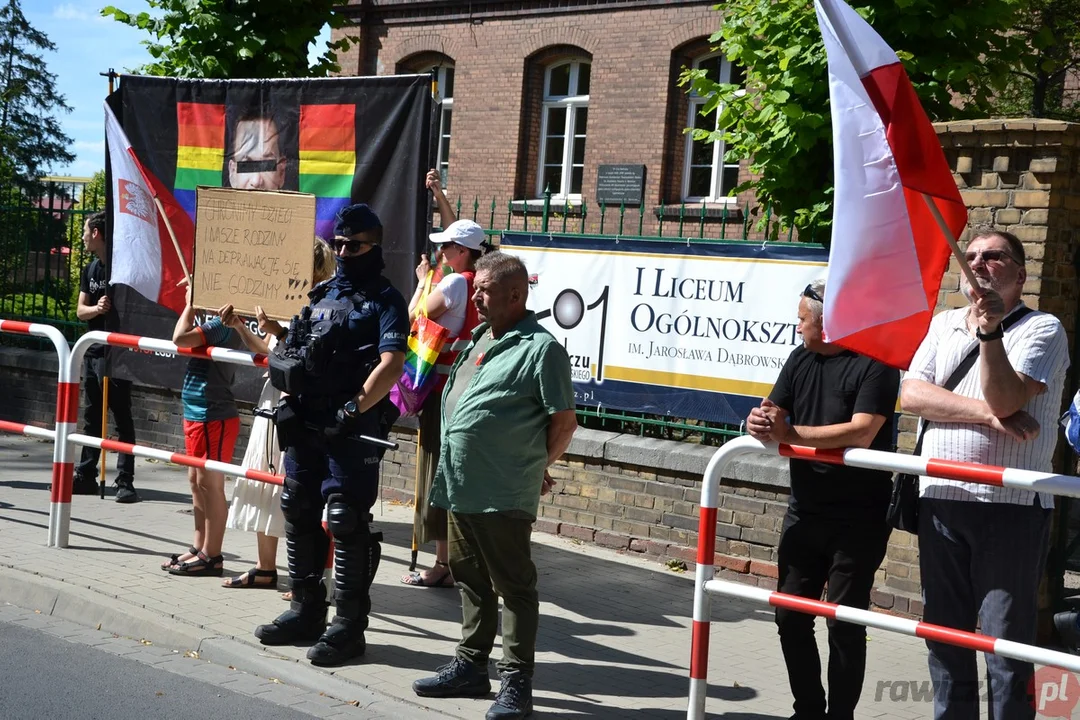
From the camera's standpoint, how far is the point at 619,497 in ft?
27.6

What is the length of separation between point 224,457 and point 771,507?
328cm

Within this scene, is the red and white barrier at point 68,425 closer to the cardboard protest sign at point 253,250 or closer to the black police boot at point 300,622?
the cardboard protest sign at point 253,250

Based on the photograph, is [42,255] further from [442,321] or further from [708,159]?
[708,159]

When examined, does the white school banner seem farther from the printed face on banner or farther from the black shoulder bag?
the black shoulder bag

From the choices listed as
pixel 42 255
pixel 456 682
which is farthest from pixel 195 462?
pixel 42 255

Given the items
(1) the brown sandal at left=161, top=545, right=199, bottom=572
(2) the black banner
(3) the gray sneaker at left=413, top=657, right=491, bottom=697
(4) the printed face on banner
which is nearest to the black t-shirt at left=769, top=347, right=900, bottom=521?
(3) the gray sneaker at left=413, top=657, right=491, bottom=697

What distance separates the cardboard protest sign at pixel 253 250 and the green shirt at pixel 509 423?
1916 millimetres

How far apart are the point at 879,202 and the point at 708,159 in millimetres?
14059

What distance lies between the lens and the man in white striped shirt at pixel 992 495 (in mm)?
4105

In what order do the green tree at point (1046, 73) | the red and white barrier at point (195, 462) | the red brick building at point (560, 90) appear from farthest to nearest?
1. the red brick building at point (560, 90)
2. the green tree at point (1046, 73)
3. the red and white barrier at point (195, 462)

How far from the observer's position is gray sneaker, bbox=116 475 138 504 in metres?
8.98

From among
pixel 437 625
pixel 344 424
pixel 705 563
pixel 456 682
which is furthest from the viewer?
pixel 437 625

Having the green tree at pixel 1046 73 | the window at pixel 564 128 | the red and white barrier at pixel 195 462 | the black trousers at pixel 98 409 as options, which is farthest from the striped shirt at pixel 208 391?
the window at pixel 564 128

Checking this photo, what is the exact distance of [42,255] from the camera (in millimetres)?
11906
